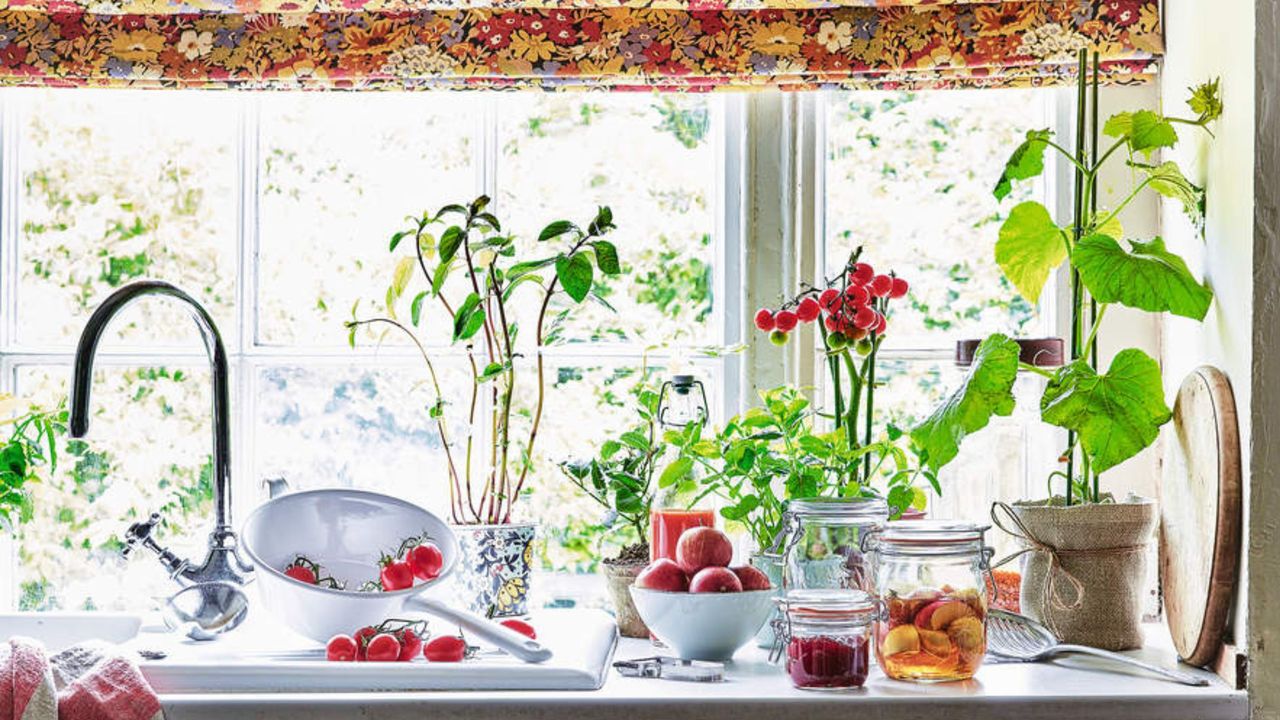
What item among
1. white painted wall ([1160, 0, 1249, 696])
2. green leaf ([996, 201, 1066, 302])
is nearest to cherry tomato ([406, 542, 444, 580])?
green leaf ([996, 201, 1066, 302])

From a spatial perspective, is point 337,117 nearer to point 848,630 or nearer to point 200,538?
point 200,538

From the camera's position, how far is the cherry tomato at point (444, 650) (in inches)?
65.8

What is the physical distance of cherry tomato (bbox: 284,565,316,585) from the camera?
1.78 m

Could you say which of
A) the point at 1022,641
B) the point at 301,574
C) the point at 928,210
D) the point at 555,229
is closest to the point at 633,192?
the point at 555,229

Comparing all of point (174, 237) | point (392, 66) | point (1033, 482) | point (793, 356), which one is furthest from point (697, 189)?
point (174, 237)

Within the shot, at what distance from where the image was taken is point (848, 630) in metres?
1.58

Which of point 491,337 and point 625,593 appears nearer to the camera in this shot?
point 625,593

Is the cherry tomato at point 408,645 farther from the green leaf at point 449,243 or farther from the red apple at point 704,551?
the green leaf at point 449,243

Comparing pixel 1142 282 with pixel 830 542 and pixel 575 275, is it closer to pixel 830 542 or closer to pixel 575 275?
pixel 830 542

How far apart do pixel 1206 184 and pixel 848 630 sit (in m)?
0.78

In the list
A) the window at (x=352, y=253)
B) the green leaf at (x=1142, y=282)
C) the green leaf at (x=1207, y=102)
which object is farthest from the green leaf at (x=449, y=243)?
the green leaf at (x=1207, y=102)

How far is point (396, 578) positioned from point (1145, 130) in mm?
1171

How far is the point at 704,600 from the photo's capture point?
170 centimetres

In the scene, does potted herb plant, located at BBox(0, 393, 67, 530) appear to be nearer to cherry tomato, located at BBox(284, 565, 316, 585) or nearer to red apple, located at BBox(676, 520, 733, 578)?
cherry tomato, located at BBox(284, 565, 316, 585)
